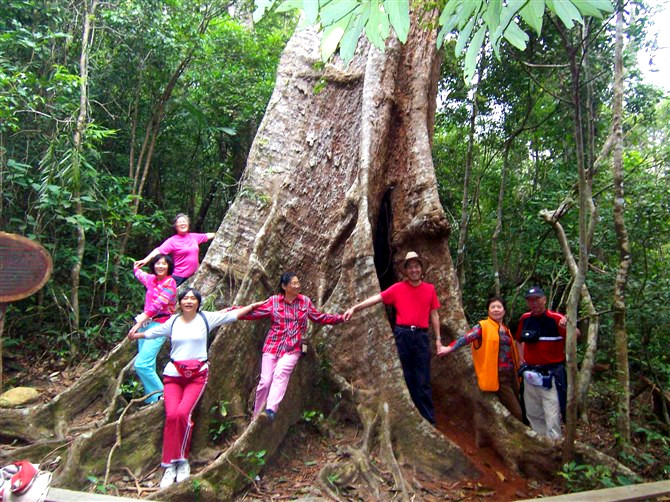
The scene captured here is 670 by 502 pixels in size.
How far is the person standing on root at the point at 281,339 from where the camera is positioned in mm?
4121

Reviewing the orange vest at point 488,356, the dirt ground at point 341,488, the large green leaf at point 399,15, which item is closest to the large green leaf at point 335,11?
the large green leaf at point 399,15

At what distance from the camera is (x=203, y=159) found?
30.0 feet

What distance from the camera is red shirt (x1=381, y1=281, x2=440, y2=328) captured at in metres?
4.73

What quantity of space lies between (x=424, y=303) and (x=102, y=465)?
9.96ft

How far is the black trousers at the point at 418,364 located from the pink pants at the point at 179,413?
71.9 inches

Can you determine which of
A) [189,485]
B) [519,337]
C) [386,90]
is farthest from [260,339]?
[386,90]

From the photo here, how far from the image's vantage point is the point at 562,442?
444cm

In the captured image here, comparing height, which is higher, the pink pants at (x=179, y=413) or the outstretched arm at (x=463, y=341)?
the outstretched arm at (x=463, y=341)

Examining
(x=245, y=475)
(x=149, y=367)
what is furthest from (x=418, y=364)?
(x=149, y=367)

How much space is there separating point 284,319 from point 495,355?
2.04 metres

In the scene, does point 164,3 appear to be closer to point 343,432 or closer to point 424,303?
point 424,303

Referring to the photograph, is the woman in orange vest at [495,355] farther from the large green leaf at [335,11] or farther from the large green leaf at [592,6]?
the large green leaf at [335,11]

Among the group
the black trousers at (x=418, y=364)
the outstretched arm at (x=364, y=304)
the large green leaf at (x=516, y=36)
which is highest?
the large green leaf at (x=516, y=36)

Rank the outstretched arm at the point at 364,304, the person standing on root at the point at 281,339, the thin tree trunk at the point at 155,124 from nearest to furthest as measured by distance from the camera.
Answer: the person standing on root at the point at 281,339 < the outstretched arm at the point at 364,304 < the thin tree trunk at the point at 155,124
